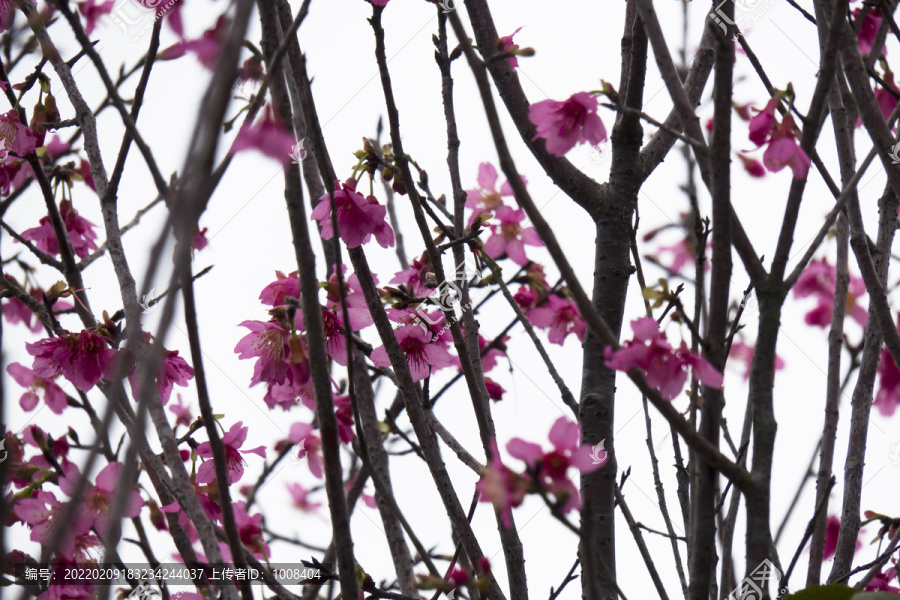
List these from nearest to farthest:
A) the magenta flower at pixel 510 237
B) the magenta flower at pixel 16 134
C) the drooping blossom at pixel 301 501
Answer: the magenta flower at pixel 16 134 < the magenta flower at pixel 510 237 < the drooping blossom at pixel 301 501

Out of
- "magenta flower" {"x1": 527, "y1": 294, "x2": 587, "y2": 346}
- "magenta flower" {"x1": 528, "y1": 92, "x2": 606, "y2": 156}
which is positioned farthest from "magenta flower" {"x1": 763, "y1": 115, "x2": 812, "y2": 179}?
"magenta flower" {"x1": 527, "y1": 294, "x2": 587, "y2": 346}

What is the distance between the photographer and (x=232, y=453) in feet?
4.96

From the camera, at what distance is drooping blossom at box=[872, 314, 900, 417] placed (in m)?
1.61

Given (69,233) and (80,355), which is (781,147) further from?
(69,233)

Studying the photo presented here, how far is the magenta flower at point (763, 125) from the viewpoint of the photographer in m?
1.17

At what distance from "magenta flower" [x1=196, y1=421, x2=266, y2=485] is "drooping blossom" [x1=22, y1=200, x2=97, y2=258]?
3.29ft

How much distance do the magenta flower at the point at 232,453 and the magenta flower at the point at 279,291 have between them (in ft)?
0.98

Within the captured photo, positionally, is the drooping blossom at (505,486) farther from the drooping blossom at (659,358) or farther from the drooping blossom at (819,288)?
the drooping blossom at (819,288)

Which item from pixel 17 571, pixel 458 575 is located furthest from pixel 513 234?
pixel 17 571

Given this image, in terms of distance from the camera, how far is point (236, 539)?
0.77m

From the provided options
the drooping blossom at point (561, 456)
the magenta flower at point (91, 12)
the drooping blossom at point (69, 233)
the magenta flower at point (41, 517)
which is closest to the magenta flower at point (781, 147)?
the drooping blossom at point (561, 456)

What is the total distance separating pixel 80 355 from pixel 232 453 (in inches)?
14.2

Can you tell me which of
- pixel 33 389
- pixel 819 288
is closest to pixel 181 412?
pixel 33 389

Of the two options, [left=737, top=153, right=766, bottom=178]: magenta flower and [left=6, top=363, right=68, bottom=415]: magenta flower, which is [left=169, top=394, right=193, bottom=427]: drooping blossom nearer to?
[left=6, top=363, right=68, bottom=415]: magenta flower
